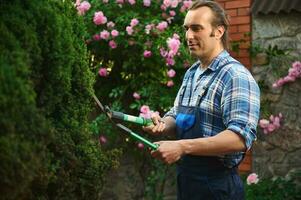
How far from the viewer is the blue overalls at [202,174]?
257 centimetres

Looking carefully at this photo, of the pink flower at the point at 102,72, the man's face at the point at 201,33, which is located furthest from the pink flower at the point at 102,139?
the man's face at the point at 201,33

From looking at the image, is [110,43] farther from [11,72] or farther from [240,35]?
[11,72]

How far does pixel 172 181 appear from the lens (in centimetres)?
536

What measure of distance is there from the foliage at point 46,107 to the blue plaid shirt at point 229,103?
0.49 meters

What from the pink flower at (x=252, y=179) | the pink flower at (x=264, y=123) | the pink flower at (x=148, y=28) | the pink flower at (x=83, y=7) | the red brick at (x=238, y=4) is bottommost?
the pink flower at (x=252, y=179)

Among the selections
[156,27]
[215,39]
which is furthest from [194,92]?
[156,27]

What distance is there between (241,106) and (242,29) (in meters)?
2.95

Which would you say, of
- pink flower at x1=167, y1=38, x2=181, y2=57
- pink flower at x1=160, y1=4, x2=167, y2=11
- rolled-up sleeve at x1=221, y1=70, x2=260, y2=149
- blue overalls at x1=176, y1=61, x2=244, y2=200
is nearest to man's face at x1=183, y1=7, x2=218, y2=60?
blue overalls at x1=176, y1=61, x2=244, y2=200

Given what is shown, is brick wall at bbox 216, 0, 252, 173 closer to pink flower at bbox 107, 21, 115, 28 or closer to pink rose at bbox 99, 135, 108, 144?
pink flower at bbox 107, 21, 115, 28

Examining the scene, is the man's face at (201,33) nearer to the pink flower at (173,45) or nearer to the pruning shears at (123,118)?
the pruning shears at (123,118)

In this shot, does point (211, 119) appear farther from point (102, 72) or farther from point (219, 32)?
point (102, 72)

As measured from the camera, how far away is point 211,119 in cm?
257

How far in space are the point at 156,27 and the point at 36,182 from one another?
3053mm

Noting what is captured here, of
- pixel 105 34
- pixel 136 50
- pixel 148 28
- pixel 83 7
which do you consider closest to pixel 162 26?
pixel 148 28
